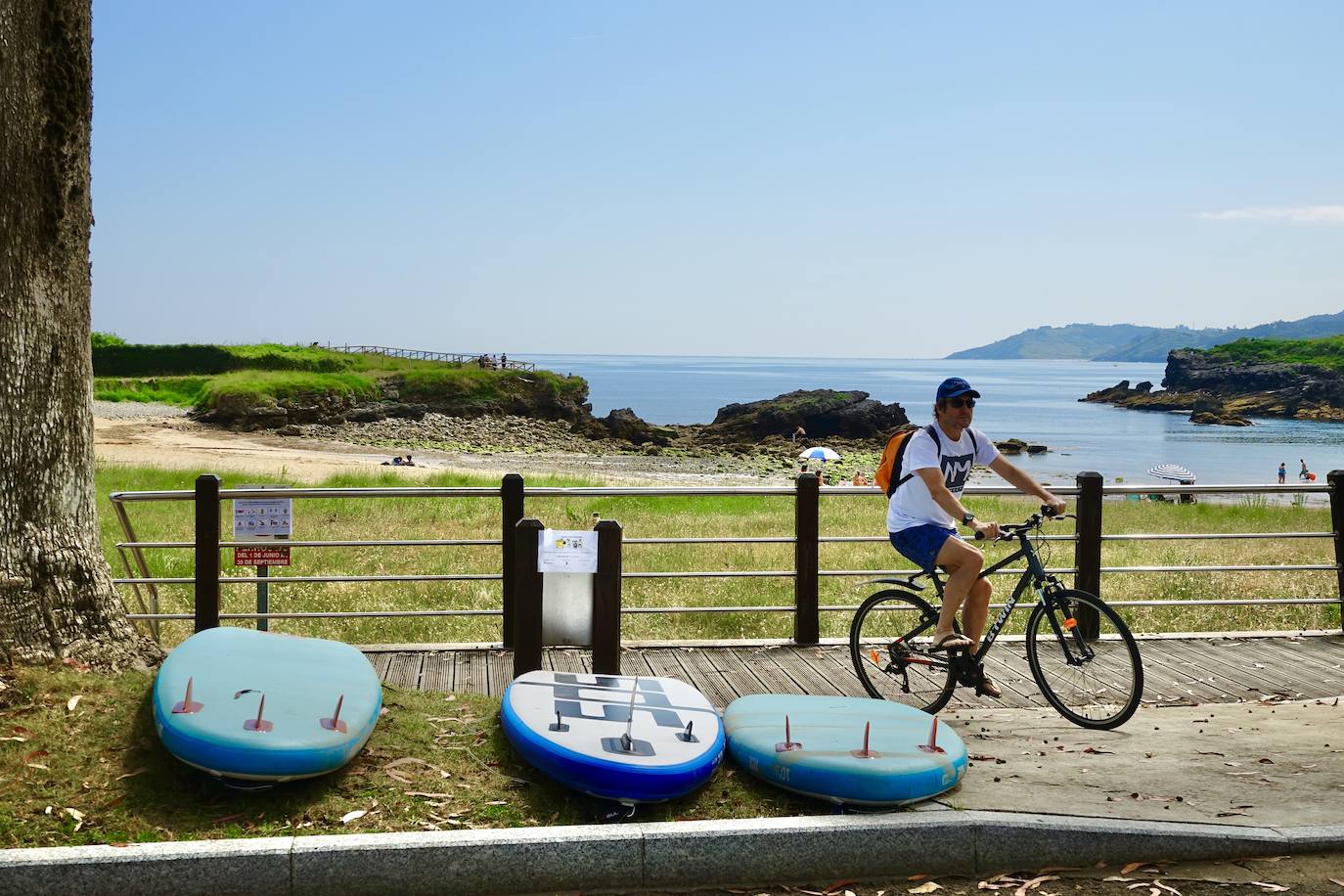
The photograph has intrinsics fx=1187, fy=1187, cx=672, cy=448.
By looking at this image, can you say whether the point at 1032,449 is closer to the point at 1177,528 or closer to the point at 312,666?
the point at 1177,528

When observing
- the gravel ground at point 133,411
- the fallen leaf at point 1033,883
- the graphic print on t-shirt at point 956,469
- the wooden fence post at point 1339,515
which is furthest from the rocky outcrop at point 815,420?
the fallen leaf at point 1033,883

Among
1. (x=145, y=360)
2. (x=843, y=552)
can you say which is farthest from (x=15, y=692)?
(x=145, y=360)

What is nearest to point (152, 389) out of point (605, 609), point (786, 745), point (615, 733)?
point (605, 609)

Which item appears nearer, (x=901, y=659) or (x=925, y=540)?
(x=925, y=540)

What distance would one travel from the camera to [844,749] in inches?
217

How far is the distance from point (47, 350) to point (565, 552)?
9.79ft

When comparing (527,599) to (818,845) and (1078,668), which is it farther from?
(1078,668)

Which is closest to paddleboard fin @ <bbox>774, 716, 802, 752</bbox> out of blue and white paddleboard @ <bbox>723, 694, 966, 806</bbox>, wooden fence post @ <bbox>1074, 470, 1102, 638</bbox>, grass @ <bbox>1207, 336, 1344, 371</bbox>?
blue and white paddleboard @ <bbox>723, 694, 966, 806</bbox>

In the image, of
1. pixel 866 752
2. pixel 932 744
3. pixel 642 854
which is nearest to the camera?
pixel 642 854

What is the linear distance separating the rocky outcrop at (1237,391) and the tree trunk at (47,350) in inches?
5357

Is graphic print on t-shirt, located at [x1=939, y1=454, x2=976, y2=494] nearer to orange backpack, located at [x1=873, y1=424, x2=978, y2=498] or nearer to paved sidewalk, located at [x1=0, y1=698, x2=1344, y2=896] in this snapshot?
orange backpack, located at [x1=873, y1=424, x2=978, y2=498]

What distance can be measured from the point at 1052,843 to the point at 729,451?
63.7 metres

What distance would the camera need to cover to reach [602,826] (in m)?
4.94

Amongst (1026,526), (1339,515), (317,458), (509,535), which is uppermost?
(1026,526)
